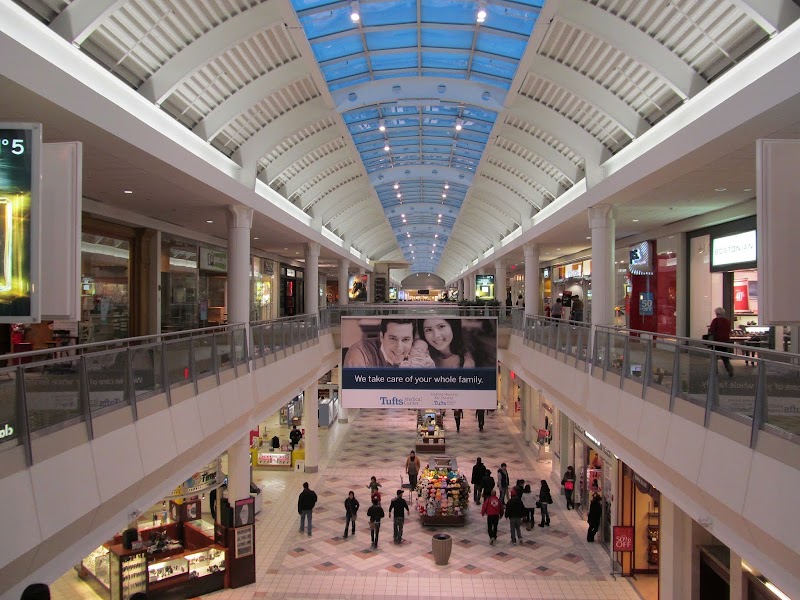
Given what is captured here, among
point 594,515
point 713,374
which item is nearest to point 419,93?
point 594,515

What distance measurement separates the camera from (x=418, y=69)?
16016mm

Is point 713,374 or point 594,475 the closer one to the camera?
point 713,374

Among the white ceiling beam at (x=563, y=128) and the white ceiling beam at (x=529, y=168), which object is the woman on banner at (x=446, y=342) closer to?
the white ceiling beam at (x=563, y=128)

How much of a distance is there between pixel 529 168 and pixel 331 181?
7436 mm

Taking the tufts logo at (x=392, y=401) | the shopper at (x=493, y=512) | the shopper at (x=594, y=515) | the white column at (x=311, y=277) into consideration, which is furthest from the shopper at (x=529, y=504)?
the white column at (x=311, y=277)

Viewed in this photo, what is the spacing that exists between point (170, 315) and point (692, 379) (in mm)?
15880

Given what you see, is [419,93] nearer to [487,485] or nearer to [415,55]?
[415,55]

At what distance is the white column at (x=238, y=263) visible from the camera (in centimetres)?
1465

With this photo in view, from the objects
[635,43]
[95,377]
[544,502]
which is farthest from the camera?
[544,502]

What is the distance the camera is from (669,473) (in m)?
7.26

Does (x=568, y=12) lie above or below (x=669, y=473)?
above

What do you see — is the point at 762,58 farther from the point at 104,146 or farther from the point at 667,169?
the point at 104,146

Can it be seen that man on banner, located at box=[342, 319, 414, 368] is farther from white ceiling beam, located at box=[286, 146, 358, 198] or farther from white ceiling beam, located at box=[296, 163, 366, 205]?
white ceiling beam, located at box=[296, 163, 366, 205]

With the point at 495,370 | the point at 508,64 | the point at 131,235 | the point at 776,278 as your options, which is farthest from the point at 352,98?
the point at 776,278
